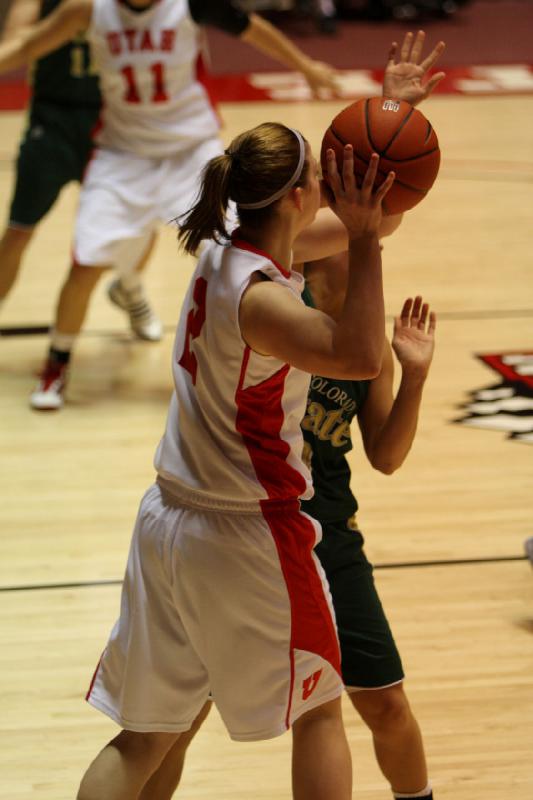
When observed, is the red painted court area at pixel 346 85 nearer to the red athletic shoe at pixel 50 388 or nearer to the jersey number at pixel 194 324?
A: the red athletic shoe at pixel 50 388

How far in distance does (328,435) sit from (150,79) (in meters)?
3.18

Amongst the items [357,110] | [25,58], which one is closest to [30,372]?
[25,58]

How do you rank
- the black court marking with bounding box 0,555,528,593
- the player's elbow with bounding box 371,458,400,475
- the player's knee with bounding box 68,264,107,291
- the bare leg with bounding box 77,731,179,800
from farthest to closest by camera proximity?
1. the player's knee with bounding box 68,264,107,291
2. the black court marking with bounding box 0,555,528,593
3. the player's elbow with bounding box 371,458,400,475
4. the bare leg with bounding box 77,731,179,800

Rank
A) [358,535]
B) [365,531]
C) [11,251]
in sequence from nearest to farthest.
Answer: [358,535]
[365,531]
[11,251]

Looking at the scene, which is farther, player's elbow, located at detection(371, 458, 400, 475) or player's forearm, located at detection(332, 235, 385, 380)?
player's elbow, located at detection(371, 458, 400, 475)

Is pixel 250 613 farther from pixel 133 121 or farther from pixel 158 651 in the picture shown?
pixel 133 121

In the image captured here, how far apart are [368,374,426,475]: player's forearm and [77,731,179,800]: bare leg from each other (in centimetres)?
71

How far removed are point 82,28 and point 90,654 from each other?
9.74ft

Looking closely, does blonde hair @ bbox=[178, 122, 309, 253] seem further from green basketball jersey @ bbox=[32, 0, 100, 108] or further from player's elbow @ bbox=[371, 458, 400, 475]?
green basketball jersey @ bbox=[32, 0, 100, 108]

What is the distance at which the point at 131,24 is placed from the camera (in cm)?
531

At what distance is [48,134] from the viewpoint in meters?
5.88

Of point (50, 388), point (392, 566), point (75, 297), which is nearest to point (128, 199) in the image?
point (75, 297)

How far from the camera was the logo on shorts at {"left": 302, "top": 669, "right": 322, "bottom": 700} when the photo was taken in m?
2.30

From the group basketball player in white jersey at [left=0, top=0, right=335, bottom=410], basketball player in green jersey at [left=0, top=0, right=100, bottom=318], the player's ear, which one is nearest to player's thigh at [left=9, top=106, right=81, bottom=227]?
basketball player in green jersey at [left=0, top=0, right=100, bottom=318]
